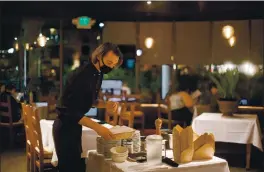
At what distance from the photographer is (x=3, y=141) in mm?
6945

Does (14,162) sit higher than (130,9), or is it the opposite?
(130,9)

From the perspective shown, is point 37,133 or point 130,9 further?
point 130,9

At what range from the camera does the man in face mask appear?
2.39 meters

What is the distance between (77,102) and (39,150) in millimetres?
1565

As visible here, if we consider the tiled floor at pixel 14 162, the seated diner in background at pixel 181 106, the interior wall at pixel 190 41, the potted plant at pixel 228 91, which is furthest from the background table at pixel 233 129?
the interior wall at pixel 190 41

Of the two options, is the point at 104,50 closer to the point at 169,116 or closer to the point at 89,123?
the point at 89,123

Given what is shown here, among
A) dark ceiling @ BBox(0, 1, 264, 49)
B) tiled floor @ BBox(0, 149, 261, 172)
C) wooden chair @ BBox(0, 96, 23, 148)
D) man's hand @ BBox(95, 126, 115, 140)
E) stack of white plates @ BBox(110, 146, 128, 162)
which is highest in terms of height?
dark ceiling @ BBox(0, 1, 264, 49)

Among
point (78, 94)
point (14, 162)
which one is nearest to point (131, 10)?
point (14, 162)

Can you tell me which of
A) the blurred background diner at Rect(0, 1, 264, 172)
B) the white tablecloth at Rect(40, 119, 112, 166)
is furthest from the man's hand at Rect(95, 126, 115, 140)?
the blurred background diner at Rect(0, 1, 264, 172)

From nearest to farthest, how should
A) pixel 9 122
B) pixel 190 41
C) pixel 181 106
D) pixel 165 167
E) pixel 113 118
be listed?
pixel 165 167 → pixel 113 118 → pixel 9 122 → pixel 181 106 → pixel 190 41

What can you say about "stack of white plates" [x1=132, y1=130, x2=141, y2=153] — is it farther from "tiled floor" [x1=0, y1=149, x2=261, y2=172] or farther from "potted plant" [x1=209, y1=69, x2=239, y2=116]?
"tiled floor" [x1=0, y1=149, x2=261, y2=172]

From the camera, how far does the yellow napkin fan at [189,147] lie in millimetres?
2189

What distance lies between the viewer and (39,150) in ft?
12.2

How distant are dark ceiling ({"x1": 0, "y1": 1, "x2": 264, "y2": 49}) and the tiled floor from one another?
155 inches
